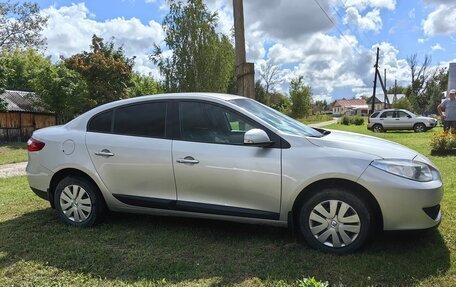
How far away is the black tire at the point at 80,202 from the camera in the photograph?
16.4 feet

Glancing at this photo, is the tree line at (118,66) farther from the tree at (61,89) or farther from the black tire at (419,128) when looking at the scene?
the black tire at (419,128)

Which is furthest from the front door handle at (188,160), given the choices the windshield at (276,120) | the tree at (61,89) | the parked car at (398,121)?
the parked car at (398,121)

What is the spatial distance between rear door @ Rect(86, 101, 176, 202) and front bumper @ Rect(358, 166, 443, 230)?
6.77 ft

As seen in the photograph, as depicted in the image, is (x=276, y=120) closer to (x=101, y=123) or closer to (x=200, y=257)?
(x=200, y=257)

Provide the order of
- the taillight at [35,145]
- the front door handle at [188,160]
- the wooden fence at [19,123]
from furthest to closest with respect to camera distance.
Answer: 1. the wooden fence at [19,123]
2. the taillight at [35,145]
3. the front door handle at [188,160]

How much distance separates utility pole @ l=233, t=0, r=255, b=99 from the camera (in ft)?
24.7

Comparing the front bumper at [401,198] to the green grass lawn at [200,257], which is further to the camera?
the front bumper at [401,198]

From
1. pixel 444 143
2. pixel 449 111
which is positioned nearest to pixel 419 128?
Result: pixel 449 111

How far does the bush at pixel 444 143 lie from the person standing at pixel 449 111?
532 mm

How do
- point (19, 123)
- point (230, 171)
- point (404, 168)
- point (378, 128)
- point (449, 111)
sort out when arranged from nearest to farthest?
point (404, 168) < point (230, 171) < point (449, 111) < point (19, 123) < point (378, 128)

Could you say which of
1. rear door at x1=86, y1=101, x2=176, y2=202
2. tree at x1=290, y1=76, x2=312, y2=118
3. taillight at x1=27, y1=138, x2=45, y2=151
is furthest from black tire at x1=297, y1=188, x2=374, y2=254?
tree at x1=290, y1=76, x2=312, y2=118

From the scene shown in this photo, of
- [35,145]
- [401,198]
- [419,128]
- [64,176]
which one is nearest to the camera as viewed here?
[401,198]

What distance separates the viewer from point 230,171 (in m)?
4.25

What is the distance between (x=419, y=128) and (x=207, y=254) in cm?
2428
